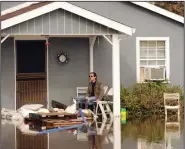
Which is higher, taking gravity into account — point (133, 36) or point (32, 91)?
point (133, 36)

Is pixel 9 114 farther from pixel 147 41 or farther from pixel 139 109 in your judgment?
pixel 147 41

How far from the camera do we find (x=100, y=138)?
12.5 meters

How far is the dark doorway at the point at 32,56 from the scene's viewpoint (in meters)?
18.9

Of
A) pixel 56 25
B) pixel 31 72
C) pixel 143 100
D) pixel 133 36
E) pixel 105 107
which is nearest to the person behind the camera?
pixel 56 25

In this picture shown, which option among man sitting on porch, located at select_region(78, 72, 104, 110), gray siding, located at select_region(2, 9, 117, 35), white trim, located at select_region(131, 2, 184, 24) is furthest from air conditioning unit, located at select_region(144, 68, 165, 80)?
gray siding, located at select_region(2, 9, 117, 35)

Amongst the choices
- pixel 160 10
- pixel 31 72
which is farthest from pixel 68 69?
pixel 160 10

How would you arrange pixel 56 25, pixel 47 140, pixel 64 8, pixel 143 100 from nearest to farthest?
pixel 47 140 → pixel 64 8 → pixel 56 25 → pixel 143 100

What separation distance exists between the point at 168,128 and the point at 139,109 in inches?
130

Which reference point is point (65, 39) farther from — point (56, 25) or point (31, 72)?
point (56, 25)

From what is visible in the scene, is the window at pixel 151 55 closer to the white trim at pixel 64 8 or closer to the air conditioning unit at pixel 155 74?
the air conditioning unit at pixel 155 74

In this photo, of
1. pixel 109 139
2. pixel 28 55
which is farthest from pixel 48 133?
pixel 28 55

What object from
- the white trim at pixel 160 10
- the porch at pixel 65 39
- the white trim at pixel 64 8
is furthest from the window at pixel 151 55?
the white trim at pixel 64 8

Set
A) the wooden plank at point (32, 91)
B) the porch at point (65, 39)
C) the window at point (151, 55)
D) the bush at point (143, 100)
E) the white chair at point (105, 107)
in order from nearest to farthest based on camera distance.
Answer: the porch at point (65, 39) < the white chair at point (105, 107) < the bush at point (143, 100) < the wooden plank at point (32, 91) < the window at point (151, 55)

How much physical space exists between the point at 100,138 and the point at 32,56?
24.3 feet
